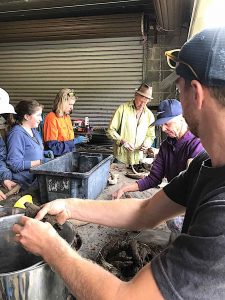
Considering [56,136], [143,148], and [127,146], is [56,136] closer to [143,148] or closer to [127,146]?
[127,146]

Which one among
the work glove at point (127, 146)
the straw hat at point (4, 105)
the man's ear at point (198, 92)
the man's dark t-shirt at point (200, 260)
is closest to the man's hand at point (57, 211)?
the man's dark t-shirt at point (200, 260)

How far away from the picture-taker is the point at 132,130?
4.44m

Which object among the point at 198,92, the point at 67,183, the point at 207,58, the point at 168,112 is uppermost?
the point at 207,58

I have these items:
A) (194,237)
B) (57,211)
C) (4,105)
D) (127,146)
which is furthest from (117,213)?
(127,146)

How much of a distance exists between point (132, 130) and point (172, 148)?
203 cm

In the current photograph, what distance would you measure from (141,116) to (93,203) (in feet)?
10.3

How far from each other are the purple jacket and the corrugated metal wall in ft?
12.6

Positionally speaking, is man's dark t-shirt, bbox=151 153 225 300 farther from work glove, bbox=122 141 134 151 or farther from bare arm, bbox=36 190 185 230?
work glove, bbox=122 141 134 151

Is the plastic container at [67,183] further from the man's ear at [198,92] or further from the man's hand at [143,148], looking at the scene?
the man's hand at [143,148]

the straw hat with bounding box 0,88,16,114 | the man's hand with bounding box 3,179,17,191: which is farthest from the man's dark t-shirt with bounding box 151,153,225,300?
the straw hat with bounding box 0,88,16,114

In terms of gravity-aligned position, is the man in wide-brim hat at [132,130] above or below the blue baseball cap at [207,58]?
below

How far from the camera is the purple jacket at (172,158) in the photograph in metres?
2.28

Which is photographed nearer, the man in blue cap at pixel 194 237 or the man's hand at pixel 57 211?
the man in blue cap at pixel 194 237

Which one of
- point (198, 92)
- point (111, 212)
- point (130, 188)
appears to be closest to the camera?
Result: point (198, 92)
